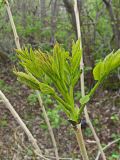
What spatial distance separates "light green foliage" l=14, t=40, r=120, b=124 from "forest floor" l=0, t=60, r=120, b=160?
184 inches

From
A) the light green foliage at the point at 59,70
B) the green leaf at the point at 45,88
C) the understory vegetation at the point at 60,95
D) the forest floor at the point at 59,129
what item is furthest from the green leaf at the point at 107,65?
the forest floor at the point at 59,129

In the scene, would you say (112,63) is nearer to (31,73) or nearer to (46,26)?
(31,73)

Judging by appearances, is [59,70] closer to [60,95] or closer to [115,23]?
[60,95]

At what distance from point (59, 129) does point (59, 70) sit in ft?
19.9

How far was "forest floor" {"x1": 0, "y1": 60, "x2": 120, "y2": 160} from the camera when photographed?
6051 mm

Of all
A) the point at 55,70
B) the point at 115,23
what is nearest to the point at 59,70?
the point at 55,70

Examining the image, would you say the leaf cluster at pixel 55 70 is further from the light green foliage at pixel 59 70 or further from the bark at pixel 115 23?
the bark at pixel 115 23

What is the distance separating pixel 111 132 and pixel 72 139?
0.70m

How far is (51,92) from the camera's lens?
86cm

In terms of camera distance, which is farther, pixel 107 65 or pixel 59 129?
pixel 59 129

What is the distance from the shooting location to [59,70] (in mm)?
859

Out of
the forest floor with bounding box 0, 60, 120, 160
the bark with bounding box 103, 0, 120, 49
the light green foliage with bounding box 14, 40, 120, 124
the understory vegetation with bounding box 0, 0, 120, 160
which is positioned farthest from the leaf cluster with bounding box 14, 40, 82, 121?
the bark with bounding box 103, 0, 120, 49

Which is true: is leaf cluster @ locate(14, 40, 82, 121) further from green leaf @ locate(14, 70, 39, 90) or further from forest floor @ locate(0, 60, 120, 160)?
forest floor @ locate(0, 60, 120, 160)

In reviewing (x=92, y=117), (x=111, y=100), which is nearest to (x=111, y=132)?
(x=92, y=117)
